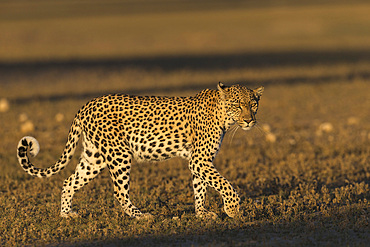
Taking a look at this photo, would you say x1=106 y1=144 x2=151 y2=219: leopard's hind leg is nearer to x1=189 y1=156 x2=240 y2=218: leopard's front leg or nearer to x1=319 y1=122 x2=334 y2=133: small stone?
x1=189 y1=156 x2=240 y2=218: leopard's front leg

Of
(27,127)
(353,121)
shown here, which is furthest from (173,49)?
(27,127)

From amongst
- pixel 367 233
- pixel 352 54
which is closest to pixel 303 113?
pixel 367 233

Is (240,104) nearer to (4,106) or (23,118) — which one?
(23,118)

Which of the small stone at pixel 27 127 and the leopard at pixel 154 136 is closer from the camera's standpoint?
the leopard at pixel 154 136

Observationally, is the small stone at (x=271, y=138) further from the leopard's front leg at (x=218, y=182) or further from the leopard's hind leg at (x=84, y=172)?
the leopard's hind leg at (x=84, y=172)

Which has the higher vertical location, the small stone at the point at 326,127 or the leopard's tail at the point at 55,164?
the small stone at the point at 326,127

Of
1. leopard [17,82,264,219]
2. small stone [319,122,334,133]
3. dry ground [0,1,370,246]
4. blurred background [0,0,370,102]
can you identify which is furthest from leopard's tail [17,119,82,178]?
blurred background [0,0,370,102]

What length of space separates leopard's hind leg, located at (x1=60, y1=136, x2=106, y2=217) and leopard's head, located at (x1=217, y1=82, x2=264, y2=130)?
Result: 72.6 inches

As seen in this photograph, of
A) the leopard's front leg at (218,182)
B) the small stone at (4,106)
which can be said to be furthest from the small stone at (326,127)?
the small stone at (4,106)

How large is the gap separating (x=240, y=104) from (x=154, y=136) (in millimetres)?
1221

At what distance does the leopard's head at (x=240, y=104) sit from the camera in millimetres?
9422

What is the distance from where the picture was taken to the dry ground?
9.12 metres

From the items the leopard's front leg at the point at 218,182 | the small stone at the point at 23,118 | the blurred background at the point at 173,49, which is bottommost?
the leopard's front leg at the point at 218,182

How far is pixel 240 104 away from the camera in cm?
953
